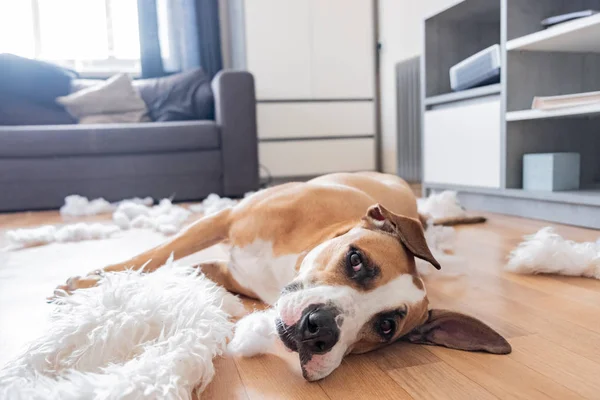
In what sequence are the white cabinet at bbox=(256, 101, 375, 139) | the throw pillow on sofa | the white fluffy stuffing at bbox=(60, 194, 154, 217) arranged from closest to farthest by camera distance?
the white fluffy stuffing at bbox=(60, 194, 154, 217) → the throw pillow on sofa → the white cabinet at bbox=(256, 101, 375, 139)

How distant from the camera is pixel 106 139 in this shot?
3549mm

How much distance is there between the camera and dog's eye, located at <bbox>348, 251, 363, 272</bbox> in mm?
964

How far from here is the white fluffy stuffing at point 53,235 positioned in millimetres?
2238

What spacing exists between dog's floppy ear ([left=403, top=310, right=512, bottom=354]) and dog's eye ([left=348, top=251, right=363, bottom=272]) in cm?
19

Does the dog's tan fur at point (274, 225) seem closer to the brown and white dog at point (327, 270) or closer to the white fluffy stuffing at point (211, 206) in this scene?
the brown and white dog at point (327, 270)

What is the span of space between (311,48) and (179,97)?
53.5 inches

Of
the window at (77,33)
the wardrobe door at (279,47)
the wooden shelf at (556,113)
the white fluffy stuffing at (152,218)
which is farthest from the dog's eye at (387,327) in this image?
the window at (77,33)

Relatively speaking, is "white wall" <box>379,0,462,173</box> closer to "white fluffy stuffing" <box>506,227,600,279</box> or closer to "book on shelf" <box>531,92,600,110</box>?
"book on shelf" <box>531,92,600,110</box>

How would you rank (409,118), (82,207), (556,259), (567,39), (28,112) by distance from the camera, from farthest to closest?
(409,118) → (28,112) → (82,207) → (567,39) → (556,259)

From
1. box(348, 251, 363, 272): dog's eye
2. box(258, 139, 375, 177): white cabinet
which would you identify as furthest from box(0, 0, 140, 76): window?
box(348, 251, 363, 272): dog's eye

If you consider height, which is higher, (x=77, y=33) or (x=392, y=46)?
(x=77, y=33)

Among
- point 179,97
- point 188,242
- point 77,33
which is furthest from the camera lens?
point 77,33

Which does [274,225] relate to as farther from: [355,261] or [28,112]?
[28,112]

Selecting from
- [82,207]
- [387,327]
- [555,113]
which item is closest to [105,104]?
[82,207]
